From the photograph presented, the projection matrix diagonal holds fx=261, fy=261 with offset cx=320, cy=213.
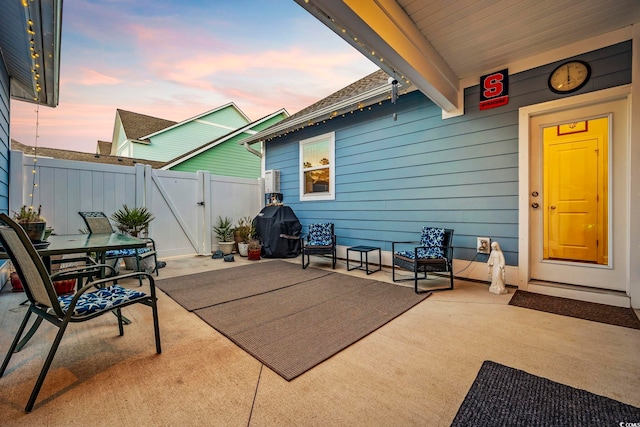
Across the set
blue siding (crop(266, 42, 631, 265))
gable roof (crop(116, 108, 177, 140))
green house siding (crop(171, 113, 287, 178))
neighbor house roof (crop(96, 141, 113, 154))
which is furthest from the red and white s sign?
neighbor house roof (crop(96, 141, 113, 154))

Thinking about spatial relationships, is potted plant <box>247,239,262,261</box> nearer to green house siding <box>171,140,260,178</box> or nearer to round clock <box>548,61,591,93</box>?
green house siding <box>171,140,260,178</box>

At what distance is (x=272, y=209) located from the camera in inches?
231

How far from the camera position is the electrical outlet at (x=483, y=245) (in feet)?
11.4

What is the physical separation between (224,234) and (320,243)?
2.51m

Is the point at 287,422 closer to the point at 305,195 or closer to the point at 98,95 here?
the point at 305,195

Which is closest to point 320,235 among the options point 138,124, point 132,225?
point 132,225

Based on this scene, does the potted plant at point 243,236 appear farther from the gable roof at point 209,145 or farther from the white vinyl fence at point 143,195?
the gable roof at point 209,145

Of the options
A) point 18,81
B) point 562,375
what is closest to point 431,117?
point 562,375

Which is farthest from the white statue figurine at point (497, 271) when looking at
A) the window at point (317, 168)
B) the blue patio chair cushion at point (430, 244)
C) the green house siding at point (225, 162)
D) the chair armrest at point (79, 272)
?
the green house siding at point (225, 162)

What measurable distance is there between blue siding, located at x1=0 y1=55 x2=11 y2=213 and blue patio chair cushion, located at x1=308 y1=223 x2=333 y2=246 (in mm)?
4333

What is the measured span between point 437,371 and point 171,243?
5.54 m

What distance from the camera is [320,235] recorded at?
5004mm

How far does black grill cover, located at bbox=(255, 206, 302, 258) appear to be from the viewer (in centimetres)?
556

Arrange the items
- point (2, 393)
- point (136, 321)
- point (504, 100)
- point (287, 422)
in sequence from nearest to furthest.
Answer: point (287, 422) → point (2, 393) → point (136, 321) → point (504, 100)
